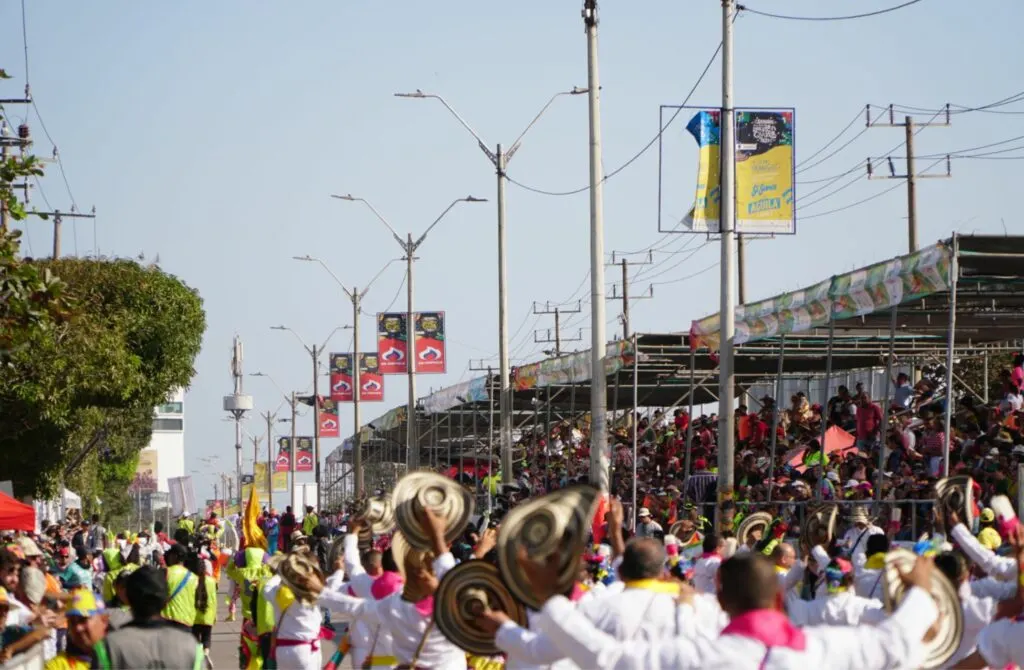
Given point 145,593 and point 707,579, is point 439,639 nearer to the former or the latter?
point 145,593

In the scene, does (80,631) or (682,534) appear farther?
(682,534)

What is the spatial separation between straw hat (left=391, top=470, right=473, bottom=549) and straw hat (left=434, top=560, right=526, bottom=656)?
4.29 ft

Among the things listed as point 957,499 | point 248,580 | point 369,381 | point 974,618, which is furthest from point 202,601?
Result: point 369,381

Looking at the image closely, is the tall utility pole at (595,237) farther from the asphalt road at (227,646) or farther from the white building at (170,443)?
the white building at (170,443)

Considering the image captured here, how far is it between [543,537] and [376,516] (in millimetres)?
5868

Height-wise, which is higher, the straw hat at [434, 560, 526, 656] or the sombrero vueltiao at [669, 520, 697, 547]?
the straw hat at [434, 560, 526, 656]

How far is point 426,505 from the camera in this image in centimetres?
939

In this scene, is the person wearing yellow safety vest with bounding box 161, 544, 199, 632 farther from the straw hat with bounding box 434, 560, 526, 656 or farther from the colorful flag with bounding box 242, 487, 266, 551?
the straw hat with bounding box 434, 560, 526, 656

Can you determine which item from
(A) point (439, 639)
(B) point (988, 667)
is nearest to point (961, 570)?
(B) point (988, 667)

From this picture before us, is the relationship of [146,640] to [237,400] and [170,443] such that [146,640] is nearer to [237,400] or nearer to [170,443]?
[237,400]

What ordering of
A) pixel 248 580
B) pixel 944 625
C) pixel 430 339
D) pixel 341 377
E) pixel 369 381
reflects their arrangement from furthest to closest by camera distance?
pixel 341 377, pixel 369 381, pixel 430 339, pixel 248 580, pixel 944 625

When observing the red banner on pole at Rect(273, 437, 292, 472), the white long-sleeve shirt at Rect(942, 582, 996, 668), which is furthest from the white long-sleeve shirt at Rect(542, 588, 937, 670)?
the red banner on pole at Rect(273, 437, 292, 472)

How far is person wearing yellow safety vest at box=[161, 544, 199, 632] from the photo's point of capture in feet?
52.6

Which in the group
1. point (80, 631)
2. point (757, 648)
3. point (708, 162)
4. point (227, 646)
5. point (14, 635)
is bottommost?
point (227, 646)
